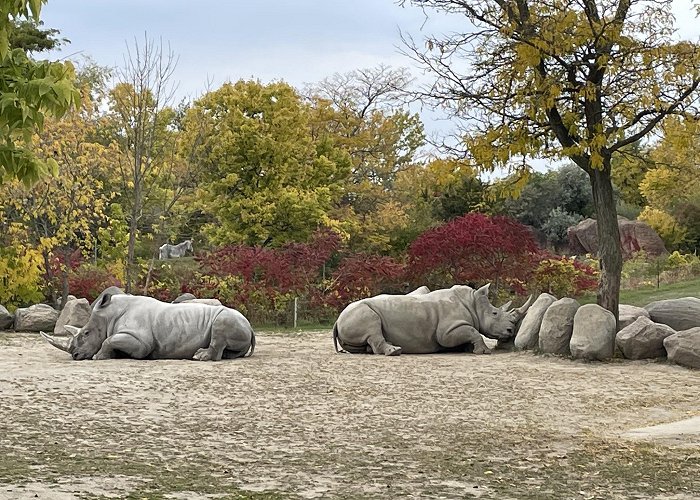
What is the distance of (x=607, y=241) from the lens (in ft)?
46.7

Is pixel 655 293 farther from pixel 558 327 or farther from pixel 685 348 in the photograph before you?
pixel 685 348

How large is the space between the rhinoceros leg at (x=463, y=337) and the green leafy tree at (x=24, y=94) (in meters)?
10.1

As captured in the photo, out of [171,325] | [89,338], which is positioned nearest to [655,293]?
[171,325]

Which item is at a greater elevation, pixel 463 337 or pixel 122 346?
pixel 463 337

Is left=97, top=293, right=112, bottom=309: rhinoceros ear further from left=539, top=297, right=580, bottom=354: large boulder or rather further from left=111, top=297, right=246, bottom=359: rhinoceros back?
left=539, top=297, right=580, bottom=354: large boulder

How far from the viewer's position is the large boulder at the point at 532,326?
14.0 m

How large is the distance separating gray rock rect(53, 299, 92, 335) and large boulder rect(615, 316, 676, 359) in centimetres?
970

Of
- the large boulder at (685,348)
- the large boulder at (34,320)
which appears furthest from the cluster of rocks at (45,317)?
the large boulder at (685,348)

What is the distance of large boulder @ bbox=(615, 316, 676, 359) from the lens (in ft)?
41.4

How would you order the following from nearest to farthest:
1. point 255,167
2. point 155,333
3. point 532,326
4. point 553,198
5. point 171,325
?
point 155,333 → point 171,325 → point 532,326 → point 255,167 → point 553,198

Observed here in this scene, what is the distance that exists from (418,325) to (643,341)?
326cm

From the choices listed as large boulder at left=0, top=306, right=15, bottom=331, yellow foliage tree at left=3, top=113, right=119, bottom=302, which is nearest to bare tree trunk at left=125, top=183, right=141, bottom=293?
yellow foliage tree at left=3, top=113, right=119, bottom=302

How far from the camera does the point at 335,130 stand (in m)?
35.8

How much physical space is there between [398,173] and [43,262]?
769 inches
